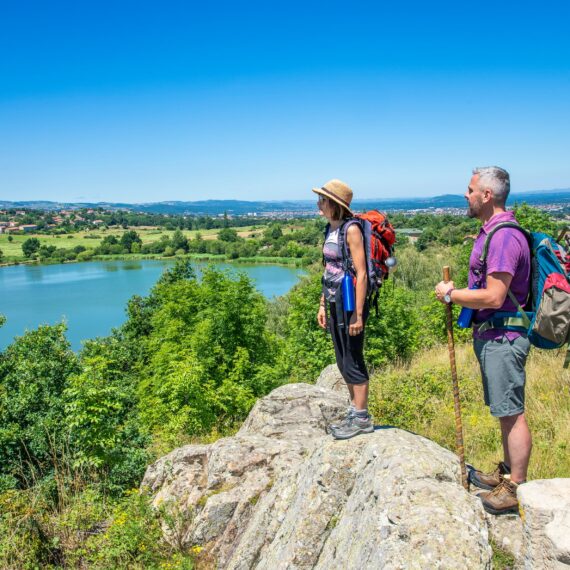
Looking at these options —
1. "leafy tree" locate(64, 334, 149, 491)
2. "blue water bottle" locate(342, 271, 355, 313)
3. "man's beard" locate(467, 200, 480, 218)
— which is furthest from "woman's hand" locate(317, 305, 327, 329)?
"leafy tree" locate(64, 334, 149, 491)

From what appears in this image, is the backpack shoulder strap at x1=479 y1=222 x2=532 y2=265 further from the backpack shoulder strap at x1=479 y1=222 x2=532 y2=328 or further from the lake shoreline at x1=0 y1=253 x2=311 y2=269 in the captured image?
the lake shoreline at x1=0 y1=253 x2=311 y2=269

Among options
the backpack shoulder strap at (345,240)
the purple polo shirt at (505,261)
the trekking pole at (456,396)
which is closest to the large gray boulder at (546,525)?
the trekking pole at (456,396)

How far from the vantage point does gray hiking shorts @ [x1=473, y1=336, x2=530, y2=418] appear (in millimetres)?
2711

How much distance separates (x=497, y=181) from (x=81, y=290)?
62.1 meters

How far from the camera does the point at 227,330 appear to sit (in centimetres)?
1579

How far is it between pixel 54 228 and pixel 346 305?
14810 cm

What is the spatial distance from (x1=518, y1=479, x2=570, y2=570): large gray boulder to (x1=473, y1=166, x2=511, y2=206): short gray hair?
149 centimetres

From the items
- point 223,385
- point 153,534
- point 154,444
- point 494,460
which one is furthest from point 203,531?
point 223,385

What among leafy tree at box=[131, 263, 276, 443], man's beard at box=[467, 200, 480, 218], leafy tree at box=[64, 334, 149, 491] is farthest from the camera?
leafy tree at box=[131, 263, 276, 443]

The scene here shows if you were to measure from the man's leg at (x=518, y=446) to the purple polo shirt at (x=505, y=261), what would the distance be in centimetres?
49

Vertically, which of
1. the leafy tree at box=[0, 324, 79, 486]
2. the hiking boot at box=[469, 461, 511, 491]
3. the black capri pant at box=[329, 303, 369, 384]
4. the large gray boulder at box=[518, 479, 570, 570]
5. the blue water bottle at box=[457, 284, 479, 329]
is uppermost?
the blue water bottle at box=[457, 284, 479, 329]

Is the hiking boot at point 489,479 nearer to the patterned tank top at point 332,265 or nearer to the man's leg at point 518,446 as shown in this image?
the man's leg at point 518,446

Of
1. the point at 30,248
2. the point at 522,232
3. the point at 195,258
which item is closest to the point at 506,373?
the point at 522,232

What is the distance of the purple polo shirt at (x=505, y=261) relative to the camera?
2.59 meters
